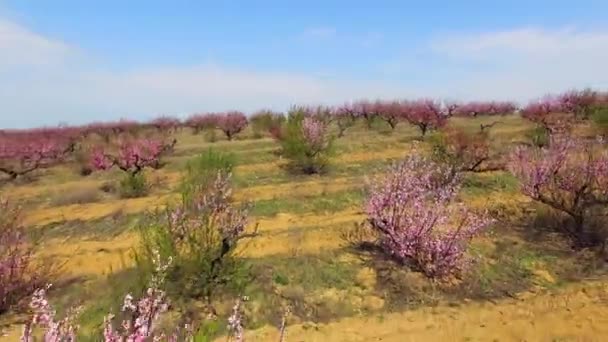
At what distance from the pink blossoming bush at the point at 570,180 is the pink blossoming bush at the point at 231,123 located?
21.7 metres

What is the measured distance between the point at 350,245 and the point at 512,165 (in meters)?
4.01

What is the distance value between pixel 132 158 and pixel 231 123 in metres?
14.9

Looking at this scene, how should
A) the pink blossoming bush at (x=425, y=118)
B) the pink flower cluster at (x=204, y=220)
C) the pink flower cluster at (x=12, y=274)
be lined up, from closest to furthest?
1. the pink flower cluster at (x=12, y=274)
2. the pink flower cluster at (x=204, y=220)
3. the pink blossoming bush at (x=425, y=118)

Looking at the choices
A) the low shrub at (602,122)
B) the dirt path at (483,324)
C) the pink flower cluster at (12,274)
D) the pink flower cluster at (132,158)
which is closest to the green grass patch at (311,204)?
the dirt path at (483,324)

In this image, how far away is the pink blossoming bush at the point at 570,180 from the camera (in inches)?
428

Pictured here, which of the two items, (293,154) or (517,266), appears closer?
(517,266)

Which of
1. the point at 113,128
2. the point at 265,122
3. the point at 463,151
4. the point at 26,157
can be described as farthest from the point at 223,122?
the point at 463,151

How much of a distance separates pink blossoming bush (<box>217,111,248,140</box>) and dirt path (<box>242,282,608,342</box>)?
2394cm

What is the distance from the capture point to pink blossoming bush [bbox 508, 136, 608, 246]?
10.9m

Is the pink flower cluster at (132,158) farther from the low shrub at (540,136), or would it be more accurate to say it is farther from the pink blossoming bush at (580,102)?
the pink blossoming bush at (580,102)

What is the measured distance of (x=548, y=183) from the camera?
11.3 meters

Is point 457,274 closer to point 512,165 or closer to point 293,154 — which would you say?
point 512,165

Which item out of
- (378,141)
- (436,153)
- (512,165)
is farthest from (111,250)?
(378,141)

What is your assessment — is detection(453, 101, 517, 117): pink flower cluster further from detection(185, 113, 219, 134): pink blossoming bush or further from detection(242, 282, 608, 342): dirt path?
detection(242, 282, 608, 342): dirt path
